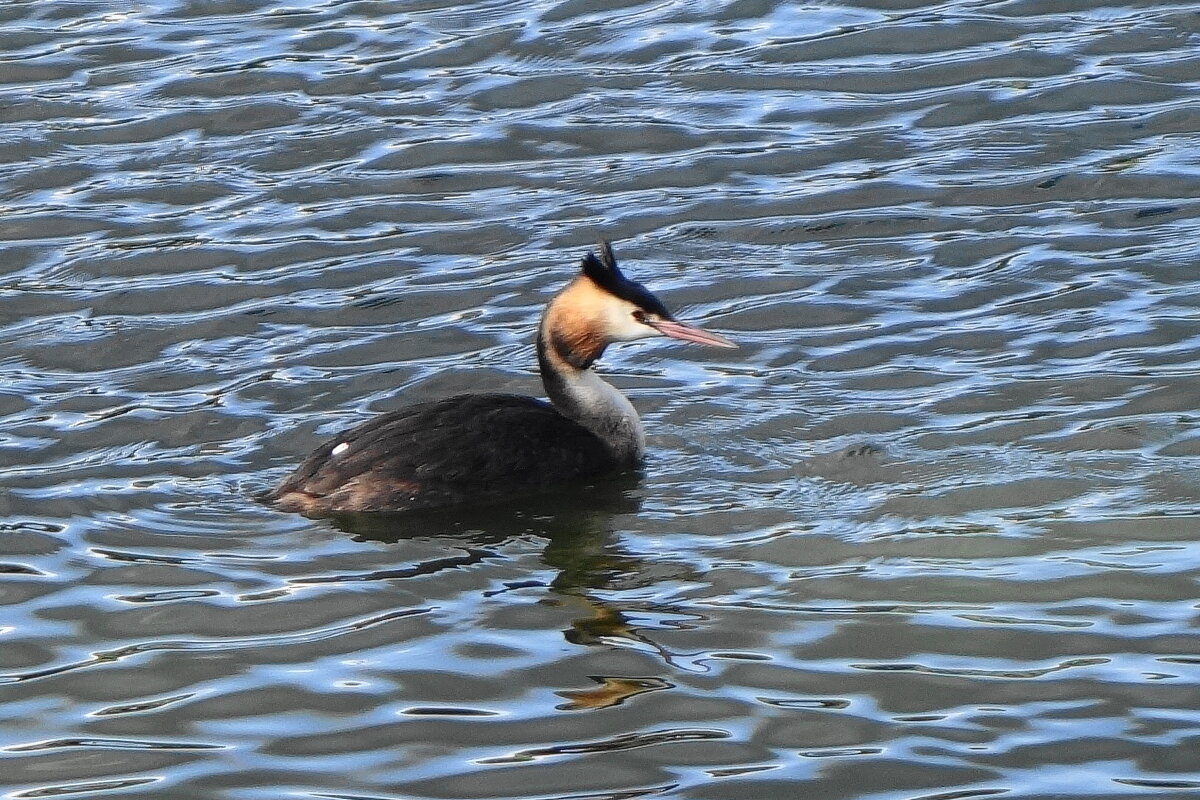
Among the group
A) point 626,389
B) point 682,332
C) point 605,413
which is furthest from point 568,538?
point 626,389

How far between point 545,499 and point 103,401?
2.15m

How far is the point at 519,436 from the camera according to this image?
8219 millimetres

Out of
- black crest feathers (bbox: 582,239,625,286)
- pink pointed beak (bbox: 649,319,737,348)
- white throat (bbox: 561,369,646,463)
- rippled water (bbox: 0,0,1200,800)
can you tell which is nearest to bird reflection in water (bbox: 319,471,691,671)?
rippled water (bbox: 0,0,1200,800)

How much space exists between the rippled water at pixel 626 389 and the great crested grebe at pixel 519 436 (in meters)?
0.14

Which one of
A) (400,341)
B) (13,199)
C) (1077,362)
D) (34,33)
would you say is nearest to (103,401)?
(400,341)

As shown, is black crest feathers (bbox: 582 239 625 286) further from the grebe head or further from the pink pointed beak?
the pink pointed beak

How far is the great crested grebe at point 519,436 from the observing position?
783cm

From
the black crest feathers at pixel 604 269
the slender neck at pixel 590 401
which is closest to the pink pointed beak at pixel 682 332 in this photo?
the black crest feathers at pixel 604 269

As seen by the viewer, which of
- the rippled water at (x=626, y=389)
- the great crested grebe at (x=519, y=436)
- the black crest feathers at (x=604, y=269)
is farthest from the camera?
the black crest feathers at (x=604, y=269)

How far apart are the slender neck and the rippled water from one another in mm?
Answer: 171

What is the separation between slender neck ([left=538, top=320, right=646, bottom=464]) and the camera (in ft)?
27.8

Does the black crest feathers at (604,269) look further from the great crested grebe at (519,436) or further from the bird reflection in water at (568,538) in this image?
the bird reflection in water at (568,538)

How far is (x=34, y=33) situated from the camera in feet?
47.3

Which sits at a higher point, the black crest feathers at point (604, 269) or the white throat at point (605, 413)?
the black crest feathers at point (604, 269)
